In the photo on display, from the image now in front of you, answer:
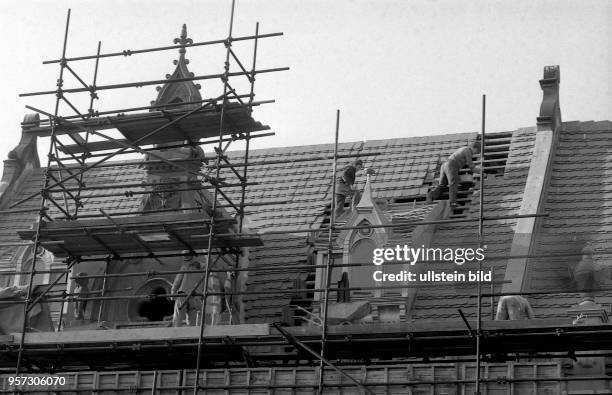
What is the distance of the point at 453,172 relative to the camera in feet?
158

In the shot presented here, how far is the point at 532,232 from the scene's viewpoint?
Result: 45.1 metres

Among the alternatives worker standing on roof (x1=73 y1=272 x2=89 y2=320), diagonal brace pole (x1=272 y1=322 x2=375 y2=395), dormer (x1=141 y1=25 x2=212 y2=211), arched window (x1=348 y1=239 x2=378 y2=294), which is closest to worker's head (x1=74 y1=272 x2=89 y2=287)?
worker standing on roof (x1=73 y1=272 x2=89 y2=320)

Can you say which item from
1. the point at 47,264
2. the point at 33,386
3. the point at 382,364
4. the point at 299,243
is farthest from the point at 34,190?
the point at 382,364

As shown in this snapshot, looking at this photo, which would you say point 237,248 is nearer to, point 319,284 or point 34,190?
point 319,284

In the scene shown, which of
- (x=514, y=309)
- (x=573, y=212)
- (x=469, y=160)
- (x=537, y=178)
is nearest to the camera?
(x=514, y=309)

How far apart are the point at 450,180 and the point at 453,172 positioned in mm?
324

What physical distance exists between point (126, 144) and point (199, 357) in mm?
8052

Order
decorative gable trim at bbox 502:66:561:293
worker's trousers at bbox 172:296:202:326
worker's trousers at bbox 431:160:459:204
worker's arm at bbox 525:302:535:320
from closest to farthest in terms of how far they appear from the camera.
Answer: worker's arm at bbox 525:302:535:320 < decorative gable trim at bbox 502:66:561:293 < worker's trousers at bbox 172:296:202:326 < worker's trousers at bbox 431:160:459:204

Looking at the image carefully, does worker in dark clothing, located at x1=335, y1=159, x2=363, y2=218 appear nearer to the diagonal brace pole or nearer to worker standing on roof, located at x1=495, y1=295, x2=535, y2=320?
the diagonal brace pole

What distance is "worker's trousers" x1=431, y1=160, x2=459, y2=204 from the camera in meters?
47.9

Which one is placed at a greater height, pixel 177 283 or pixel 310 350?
pixel 177 283

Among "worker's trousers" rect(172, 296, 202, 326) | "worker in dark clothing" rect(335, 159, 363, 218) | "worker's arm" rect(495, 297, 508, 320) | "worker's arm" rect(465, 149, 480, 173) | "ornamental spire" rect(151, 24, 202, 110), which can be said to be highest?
"ornamental spire" rect(151, 24, 202, 110)

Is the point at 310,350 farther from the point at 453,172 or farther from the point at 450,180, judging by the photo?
the point at 453,172

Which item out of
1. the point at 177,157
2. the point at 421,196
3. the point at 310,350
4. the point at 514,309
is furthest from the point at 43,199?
the point at 514,309
